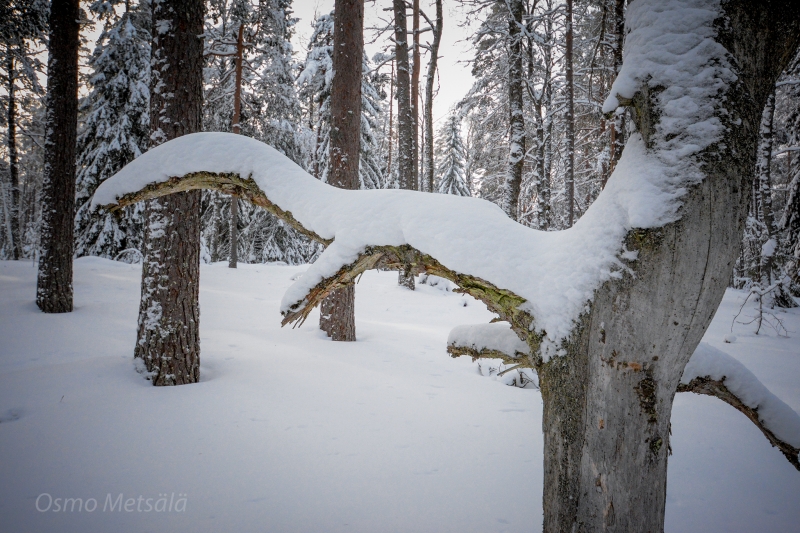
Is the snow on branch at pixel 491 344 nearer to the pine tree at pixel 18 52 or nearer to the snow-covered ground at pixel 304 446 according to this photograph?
the snow-covered ground at pixel 304 446

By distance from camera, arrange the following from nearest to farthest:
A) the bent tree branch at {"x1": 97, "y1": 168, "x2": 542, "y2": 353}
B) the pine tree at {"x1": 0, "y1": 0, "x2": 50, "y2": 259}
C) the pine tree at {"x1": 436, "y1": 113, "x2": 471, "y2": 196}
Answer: the bent tree branch at {"x1": 97, "y1": 168, "x2": 542, "y2": 353}, the pine tree at {"x1": 0, "y1": 0, "x2": 50, "y2": 259}, the pine tree at {"x1": 436, "y1": 113, "x2": 471, "y2": 196}

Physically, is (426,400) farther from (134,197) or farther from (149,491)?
(134,197)

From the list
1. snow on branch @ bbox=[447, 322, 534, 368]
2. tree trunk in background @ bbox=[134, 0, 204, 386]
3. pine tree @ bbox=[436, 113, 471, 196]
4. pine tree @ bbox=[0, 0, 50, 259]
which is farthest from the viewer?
pine tree @ bbox=[436, 113, 471, 196]

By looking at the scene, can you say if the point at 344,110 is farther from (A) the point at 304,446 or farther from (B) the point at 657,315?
(B) the point at 657,315

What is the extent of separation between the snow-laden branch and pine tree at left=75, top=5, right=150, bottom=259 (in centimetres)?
1432

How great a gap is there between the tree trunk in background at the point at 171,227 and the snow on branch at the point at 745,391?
4.61 metres

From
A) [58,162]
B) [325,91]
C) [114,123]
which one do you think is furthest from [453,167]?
[58,162]

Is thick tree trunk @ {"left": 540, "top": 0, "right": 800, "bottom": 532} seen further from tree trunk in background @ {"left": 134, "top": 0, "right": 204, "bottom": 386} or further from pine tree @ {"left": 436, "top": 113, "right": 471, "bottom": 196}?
pine tree @ {"left": 436, "top": 113, "right": 471, "bottom": 196}

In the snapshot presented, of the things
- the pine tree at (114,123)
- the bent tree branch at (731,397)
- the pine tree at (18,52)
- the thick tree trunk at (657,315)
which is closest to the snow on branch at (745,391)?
the bent tree branch at (731,397)

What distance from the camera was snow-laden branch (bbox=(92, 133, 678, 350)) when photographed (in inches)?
59.5

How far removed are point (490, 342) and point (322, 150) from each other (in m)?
14.9

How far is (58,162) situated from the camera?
22.2 ft

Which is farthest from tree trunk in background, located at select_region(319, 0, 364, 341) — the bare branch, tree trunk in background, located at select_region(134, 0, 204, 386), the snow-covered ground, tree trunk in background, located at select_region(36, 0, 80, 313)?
tree trunk in background, located at select_region(36, 0, 80, 313)

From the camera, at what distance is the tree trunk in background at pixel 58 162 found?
6.72 metres
